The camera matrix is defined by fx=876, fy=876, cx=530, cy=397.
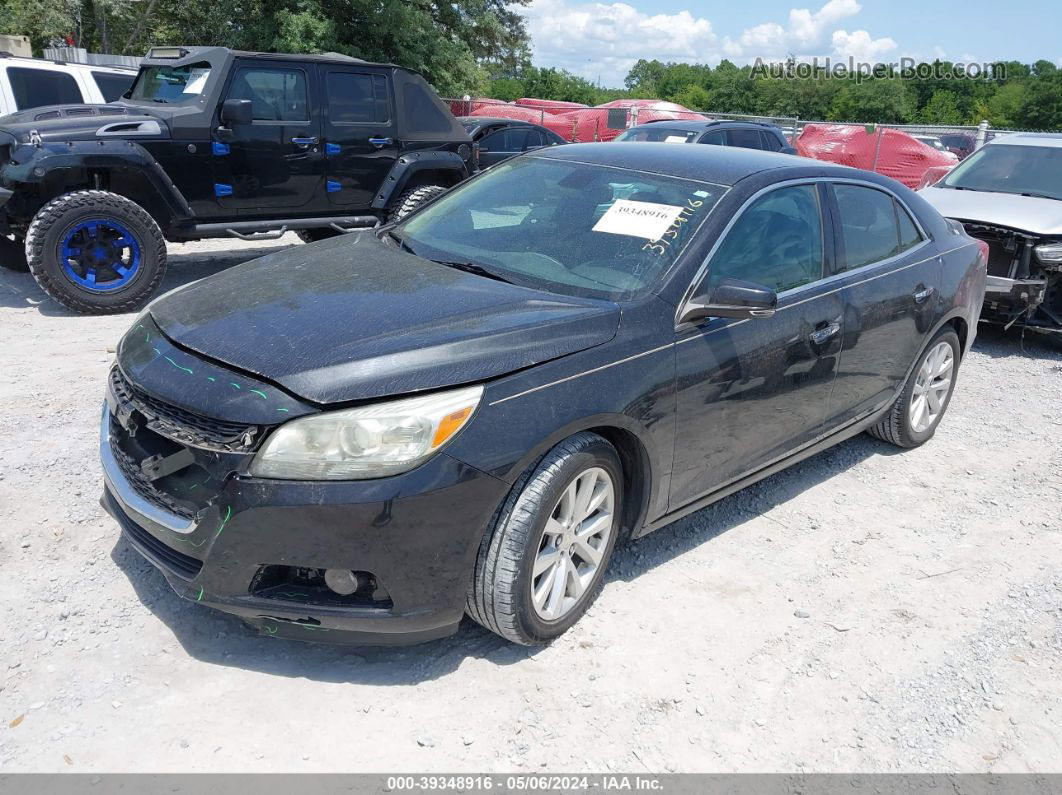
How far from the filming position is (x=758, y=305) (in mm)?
3291

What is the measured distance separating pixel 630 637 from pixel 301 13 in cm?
2185

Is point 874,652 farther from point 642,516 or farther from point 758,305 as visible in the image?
point 758,305

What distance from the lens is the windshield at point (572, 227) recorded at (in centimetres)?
346

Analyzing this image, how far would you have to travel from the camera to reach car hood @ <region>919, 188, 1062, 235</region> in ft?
24.0

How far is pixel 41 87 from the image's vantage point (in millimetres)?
9797

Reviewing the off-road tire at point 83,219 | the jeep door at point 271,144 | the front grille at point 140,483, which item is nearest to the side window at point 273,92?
the jeep door at point 271,144

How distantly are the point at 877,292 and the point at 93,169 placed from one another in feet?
19.7

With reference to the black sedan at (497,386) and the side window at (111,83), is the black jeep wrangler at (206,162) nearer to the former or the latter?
the side window at (111,83)

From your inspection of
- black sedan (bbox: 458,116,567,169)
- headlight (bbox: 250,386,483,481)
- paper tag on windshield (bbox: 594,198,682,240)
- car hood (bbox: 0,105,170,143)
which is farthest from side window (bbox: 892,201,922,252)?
black sedan (bbox: 458,116,567,169)

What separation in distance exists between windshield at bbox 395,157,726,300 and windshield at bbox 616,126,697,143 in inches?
356

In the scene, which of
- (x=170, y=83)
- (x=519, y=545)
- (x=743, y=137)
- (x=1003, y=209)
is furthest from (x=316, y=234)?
(x=519, y=545)

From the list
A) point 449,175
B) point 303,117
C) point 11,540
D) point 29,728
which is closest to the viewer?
point 29,728

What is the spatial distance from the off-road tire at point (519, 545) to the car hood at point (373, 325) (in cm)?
35
